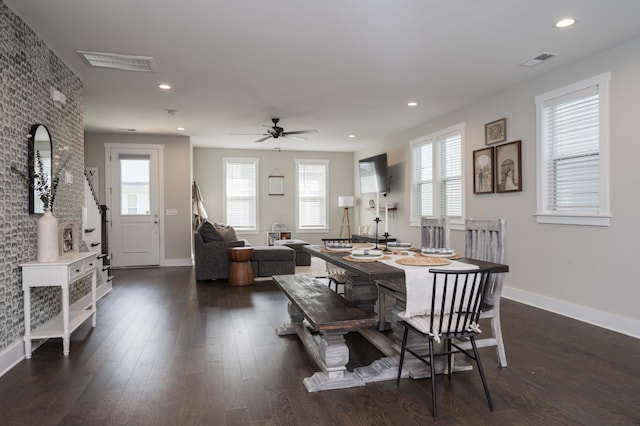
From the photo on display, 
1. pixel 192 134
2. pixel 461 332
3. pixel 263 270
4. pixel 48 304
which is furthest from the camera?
pixel 192 134

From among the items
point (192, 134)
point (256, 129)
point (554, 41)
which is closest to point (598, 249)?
point (554, 41)

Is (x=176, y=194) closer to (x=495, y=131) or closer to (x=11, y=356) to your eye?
(x=11, y=356)

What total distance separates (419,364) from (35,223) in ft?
10.6

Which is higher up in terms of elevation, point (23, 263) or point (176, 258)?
point (23, 263)

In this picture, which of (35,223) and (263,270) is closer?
(35,223)

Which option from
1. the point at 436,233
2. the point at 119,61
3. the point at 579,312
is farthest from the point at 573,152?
the point at 119,61

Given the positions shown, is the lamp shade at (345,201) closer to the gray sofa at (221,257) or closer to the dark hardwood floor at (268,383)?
the gray sofa at (221,257)

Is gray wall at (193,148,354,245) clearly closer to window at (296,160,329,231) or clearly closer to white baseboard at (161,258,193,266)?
window at (296,160,329,231)

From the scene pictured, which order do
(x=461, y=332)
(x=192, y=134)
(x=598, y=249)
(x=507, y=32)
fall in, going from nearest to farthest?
1. (x=461, y=332)
2. (x=507, y=32)
3. (x=598, y=249)
4. (x=192, y=134)

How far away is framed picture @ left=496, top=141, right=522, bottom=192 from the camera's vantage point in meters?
4.81

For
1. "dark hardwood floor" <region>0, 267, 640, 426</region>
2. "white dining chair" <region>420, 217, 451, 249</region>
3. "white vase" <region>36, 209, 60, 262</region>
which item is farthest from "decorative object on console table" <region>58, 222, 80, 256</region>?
"white dining chair" <region>420, 217, 451, 249</region>

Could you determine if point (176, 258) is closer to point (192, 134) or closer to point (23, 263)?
point (192, 134)

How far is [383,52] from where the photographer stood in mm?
3795

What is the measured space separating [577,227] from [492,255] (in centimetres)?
177
